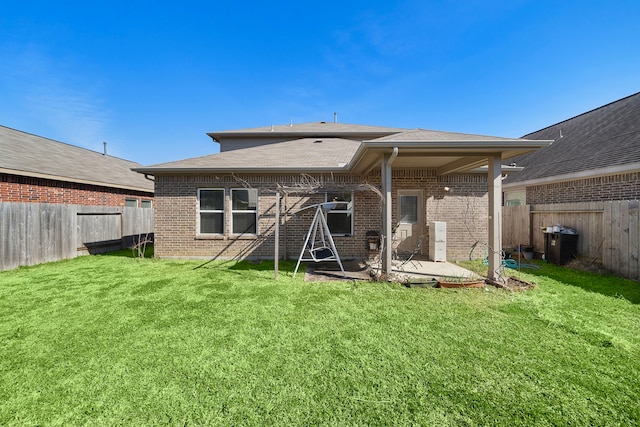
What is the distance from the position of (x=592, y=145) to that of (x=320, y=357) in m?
13.3

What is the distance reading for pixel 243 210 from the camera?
8.74 meters

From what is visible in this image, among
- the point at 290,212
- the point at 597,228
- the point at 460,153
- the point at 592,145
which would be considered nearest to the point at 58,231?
the point at 290,212

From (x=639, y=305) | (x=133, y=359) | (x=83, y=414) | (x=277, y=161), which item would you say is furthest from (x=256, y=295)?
(x=639, y=305)

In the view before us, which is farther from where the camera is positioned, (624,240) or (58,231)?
(58,231)

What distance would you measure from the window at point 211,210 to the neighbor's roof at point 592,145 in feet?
40.4

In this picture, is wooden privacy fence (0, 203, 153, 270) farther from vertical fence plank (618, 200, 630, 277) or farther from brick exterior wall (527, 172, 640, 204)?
brick exterior wall (527, 172, 640, 204)

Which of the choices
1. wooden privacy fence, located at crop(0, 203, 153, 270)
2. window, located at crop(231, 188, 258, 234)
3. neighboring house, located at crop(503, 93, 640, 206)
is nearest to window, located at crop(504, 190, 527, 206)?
neighboring house, located at crop(503, 93, 640, 206)

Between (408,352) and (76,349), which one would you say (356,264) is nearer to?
(408,352)

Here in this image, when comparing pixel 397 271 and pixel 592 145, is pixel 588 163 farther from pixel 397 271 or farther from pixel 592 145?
pixel 397 271

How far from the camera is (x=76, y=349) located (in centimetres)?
315

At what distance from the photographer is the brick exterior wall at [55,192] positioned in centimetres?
851

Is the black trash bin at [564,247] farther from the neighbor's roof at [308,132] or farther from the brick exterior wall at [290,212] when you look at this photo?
the neighbor's roof at [308,132]

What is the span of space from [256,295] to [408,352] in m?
3.10

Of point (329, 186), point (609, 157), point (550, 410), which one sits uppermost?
point (609, 157)
